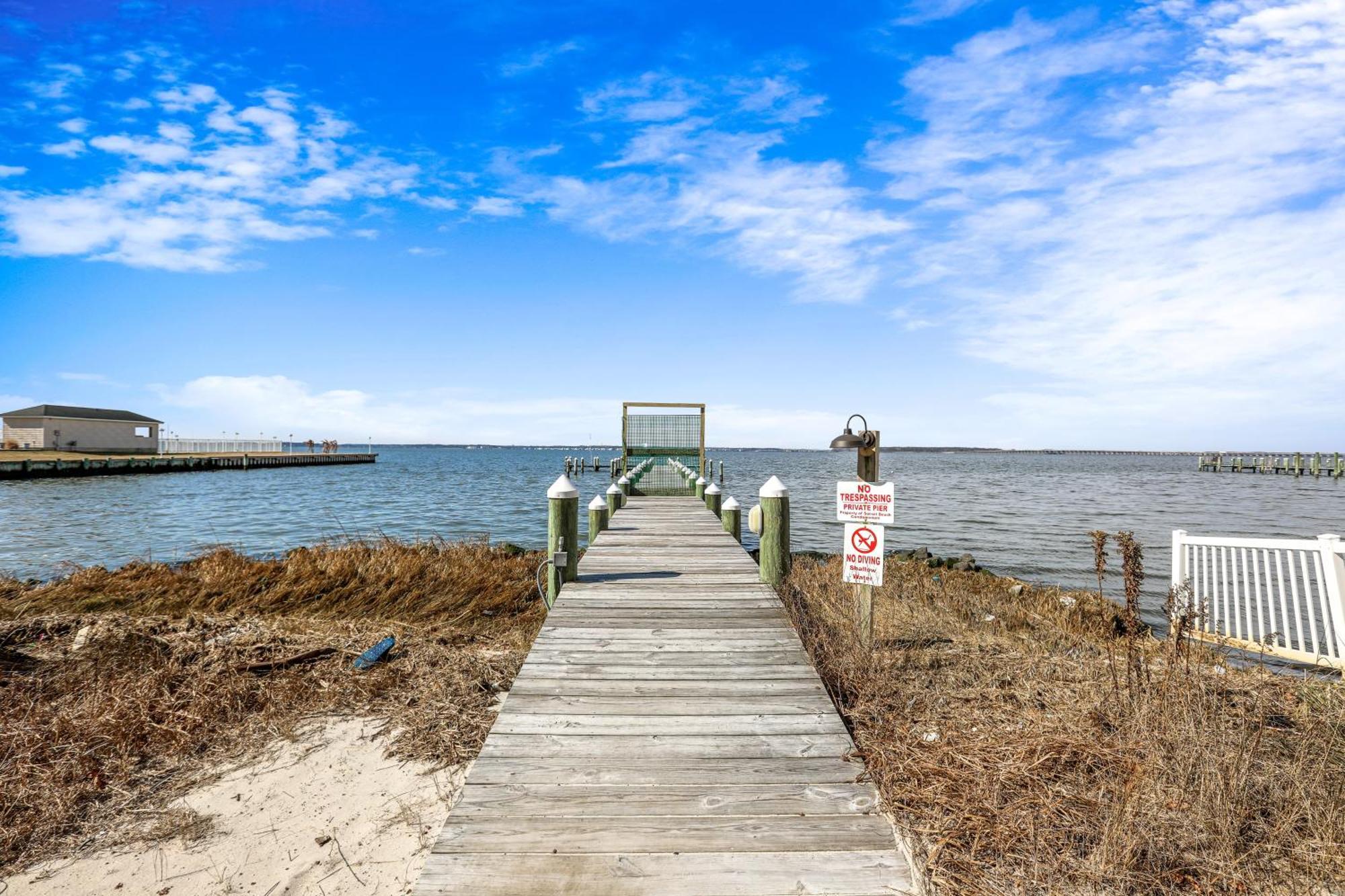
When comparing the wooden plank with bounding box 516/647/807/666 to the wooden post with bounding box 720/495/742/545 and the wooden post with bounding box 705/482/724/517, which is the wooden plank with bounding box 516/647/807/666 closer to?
the wooden post with bounding box 720/495/742/545

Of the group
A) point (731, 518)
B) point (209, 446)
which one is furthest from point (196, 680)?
point (209, 446)

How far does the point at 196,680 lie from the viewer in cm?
512

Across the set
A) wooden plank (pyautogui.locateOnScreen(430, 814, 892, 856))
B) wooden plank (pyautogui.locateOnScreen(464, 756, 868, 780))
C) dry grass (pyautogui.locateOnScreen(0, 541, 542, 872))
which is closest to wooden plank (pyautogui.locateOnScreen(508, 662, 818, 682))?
dry grass (pyautogui.locateOnScreen(0, 541, 542, 872))

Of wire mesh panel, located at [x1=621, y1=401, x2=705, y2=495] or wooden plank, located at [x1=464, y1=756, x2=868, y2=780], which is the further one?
wire mesh panel, located at [x1=621, y1=401, x2=705, y2=495]

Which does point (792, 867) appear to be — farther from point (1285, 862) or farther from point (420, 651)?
point (420, 651)

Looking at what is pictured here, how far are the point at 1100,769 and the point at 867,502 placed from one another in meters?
2.60

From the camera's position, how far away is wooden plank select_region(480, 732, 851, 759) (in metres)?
3.46

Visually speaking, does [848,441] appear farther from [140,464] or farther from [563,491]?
[140,464]

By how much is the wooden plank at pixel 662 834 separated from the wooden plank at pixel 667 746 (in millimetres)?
562

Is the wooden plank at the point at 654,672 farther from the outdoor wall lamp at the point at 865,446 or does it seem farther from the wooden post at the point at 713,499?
the wooden post at the point at 713,499

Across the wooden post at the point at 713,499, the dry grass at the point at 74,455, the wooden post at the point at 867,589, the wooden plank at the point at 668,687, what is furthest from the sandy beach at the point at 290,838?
the dry grass at the point at 74,455

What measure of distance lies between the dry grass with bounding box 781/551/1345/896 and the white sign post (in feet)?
3.51

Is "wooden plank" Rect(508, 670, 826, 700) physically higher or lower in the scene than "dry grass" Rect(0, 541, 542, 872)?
higher

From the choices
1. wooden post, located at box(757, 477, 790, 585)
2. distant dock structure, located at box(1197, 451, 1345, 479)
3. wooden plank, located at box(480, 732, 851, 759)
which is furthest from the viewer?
distant dock structure, located at box(1197, 451, 1345, 479)
